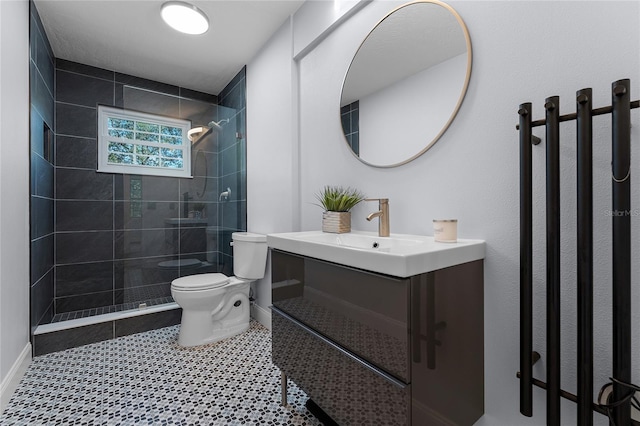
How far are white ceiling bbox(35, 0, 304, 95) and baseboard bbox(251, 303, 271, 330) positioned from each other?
2333 millimetres

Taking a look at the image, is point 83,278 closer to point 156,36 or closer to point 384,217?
point 156,36

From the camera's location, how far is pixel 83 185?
→ 2.88 m

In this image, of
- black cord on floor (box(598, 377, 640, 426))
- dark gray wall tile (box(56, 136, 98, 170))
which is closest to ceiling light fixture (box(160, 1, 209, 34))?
dark gray wall tile (box(56, 136, 98, 170))

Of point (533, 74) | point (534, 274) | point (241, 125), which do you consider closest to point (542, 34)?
point (533, 74)

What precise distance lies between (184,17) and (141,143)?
126 cm

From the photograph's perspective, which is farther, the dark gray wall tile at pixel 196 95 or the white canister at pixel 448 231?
the dark gray wall tile at pixel 196 95

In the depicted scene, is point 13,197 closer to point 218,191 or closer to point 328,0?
point 218,191

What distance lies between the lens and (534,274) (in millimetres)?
Result: 1030

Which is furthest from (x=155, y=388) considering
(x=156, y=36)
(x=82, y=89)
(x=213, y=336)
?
(x=82, y=89)

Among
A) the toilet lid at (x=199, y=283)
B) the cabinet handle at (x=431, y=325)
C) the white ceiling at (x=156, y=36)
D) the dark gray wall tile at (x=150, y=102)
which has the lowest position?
the toilet lid at (x=199, y=283)

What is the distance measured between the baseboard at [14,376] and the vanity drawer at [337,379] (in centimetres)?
142

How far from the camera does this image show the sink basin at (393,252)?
89 cm

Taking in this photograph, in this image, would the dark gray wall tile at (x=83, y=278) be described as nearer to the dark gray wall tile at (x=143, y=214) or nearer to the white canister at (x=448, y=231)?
the dark gray wall tile at (x=143, y=214)

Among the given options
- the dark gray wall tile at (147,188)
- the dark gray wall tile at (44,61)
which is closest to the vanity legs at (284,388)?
the dark gray wall tile at (147,188)
